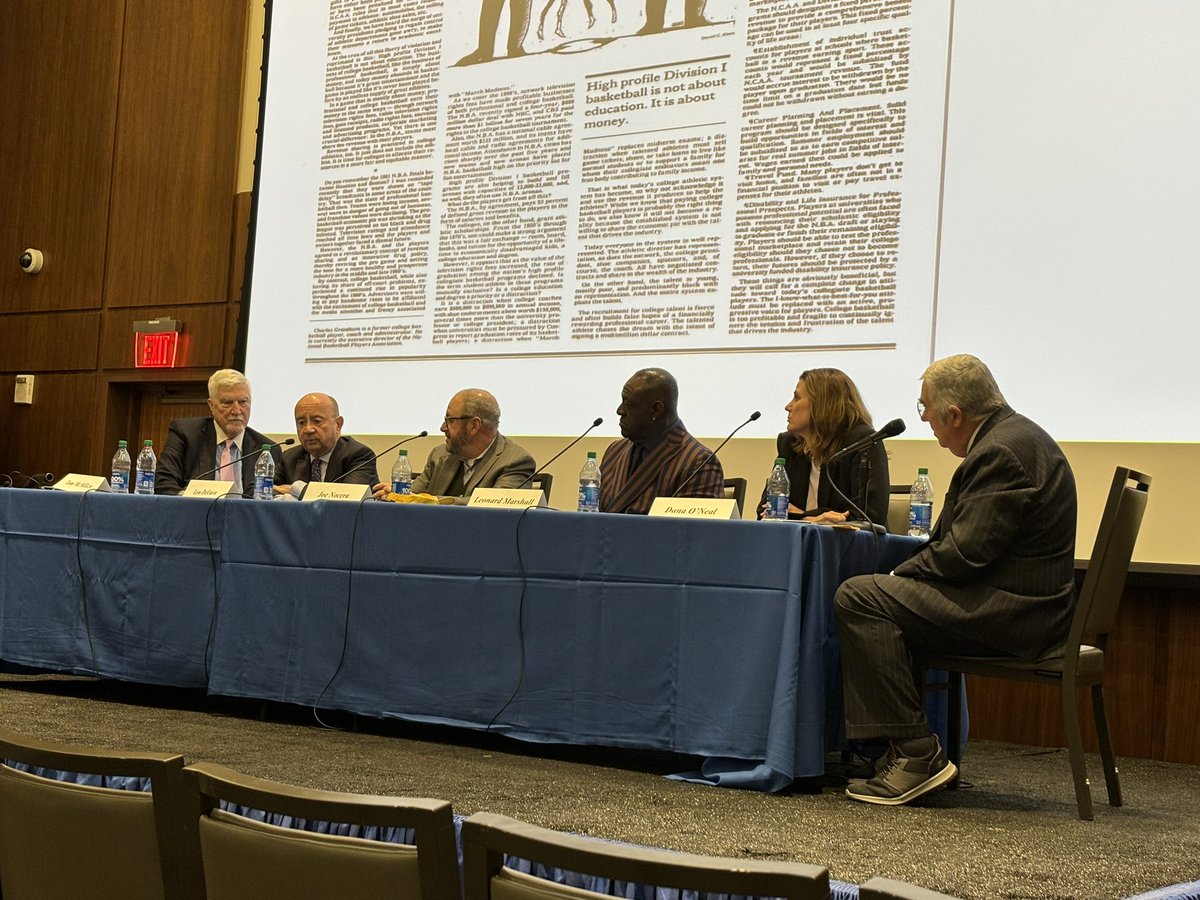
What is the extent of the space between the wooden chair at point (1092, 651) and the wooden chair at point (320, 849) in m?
1.76

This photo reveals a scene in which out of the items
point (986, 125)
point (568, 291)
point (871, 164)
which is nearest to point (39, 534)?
point (568, 291)

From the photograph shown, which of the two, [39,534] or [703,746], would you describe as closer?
[703,746]

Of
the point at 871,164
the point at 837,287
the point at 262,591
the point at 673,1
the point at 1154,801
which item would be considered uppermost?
the point at 673,1

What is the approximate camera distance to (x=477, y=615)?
3.22 metres

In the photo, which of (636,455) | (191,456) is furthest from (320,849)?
(191,456)

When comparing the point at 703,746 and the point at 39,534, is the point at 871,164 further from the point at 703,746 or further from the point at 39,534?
the point at 39,534

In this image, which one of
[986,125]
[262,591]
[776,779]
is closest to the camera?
[776,779]

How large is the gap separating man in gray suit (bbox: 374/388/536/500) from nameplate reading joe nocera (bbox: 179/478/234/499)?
86 centimetres

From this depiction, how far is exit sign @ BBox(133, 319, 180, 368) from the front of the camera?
703 centimetres

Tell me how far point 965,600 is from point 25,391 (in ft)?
20.5

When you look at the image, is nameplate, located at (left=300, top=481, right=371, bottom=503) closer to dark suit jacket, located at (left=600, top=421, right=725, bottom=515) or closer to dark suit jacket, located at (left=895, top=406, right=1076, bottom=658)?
dark suit jacket, located at (left=600, top=421, right=725, bottom=515)

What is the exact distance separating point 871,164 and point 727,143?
62 centimetres

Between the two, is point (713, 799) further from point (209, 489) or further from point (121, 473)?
point (121, 473)

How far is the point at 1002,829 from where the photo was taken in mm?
2525
